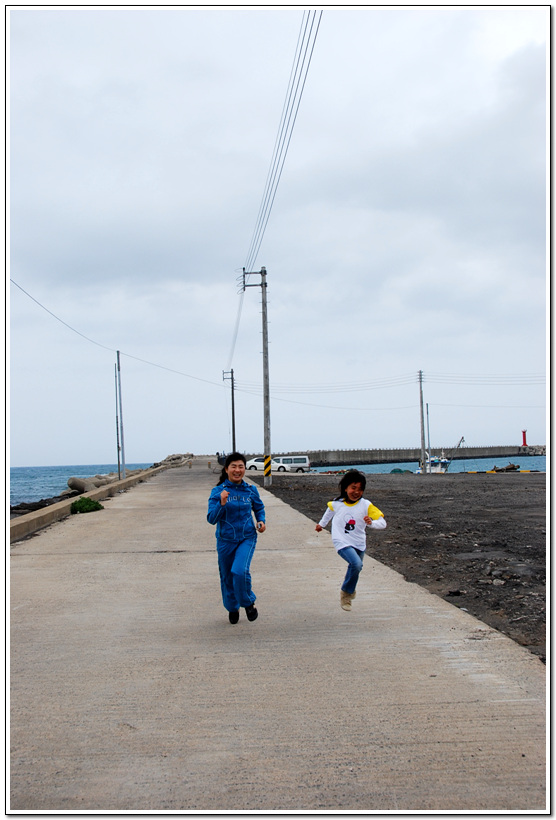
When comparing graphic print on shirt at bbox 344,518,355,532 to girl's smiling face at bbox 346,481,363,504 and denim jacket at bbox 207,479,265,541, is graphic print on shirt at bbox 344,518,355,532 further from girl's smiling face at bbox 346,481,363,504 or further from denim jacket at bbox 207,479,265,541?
denim jacket at bbox 207,479,265,541

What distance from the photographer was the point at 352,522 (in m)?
6.57

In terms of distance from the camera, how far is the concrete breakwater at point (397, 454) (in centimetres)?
12406

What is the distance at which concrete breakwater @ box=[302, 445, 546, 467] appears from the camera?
407 ft

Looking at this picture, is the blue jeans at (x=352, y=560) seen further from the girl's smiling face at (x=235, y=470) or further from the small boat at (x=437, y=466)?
the small boat at (x=437, y=466)

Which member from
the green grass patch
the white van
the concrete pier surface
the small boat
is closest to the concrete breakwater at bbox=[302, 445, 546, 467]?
the small boat

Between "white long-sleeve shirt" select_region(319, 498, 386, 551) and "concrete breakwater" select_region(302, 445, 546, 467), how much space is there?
11198 cm

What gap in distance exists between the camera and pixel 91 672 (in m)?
5.24

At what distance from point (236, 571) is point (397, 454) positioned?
12918 cm

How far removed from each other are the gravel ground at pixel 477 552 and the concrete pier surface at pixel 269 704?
0.42 metres

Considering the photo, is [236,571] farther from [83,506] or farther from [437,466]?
[437,466]

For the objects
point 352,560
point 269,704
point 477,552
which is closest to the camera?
point 269,704

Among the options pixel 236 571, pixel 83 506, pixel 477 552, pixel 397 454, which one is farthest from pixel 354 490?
pixel 397 454
